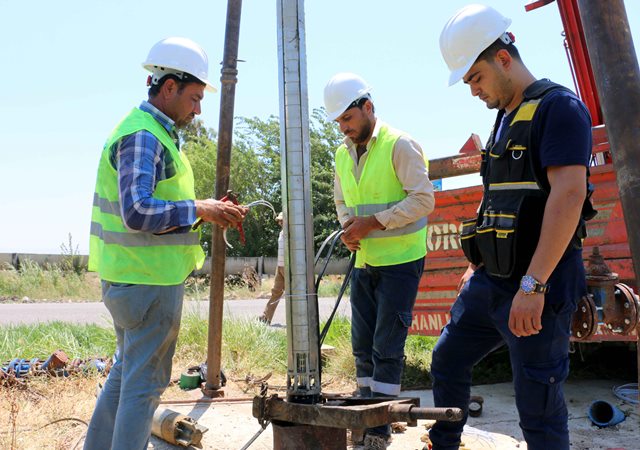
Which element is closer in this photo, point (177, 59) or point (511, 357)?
point (511, 357)

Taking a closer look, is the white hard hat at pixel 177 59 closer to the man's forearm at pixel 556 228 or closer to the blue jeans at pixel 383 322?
the blue jeans at pixel 383 322

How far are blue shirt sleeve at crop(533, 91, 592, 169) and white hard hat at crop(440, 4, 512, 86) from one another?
36cm

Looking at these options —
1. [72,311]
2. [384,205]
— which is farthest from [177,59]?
[72,311]

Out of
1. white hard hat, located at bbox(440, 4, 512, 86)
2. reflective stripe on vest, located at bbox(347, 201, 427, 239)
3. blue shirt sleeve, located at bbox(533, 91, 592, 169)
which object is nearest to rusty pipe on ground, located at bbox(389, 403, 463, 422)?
blue shirt sleeve, located at bbox(533, 91, 592, 169)

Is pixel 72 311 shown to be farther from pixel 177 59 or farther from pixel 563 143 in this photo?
pixel 563 143

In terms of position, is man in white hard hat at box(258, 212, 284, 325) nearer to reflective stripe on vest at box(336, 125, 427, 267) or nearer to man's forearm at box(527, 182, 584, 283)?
reflective stripe on vest at box(336, 125, 427, 267)

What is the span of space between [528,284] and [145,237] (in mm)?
1625

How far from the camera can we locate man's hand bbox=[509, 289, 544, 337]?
94.0 inches

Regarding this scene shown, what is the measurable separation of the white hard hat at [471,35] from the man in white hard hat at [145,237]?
1174 millimetres

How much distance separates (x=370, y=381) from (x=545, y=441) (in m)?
1.54

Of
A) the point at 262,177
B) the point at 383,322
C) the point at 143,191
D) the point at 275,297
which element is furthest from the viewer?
the point at 262,177

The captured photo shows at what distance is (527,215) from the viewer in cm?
252

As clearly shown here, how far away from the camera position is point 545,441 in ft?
8.00

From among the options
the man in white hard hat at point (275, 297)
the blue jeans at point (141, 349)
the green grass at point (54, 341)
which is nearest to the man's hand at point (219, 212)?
the blue jeans at point (141, 349)
